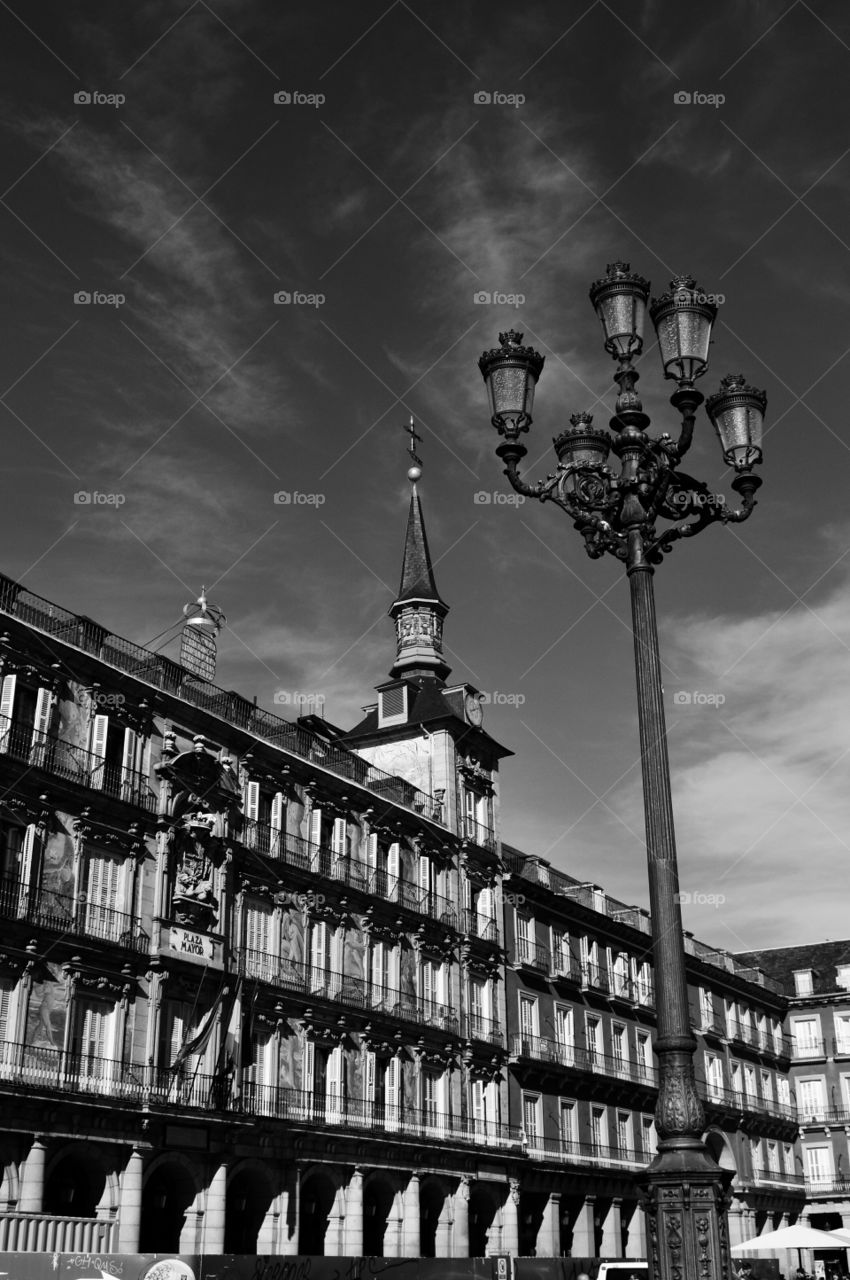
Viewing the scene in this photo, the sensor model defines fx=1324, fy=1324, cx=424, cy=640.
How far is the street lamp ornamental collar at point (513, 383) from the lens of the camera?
14.0 metres

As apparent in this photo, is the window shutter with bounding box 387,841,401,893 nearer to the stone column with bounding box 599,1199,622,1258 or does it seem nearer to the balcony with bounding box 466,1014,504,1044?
the balcony with bounding box 466,1014,504,1044

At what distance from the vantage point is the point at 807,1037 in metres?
71.6

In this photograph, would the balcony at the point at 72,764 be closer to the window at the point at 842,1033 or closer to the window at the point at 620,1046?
the window at the point at 620,1046

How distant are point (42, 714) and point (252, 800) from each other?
763 cm

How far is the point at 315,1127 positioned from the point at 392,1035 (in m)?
5.23

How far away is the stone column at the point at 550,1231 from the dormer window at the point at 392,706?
17152 mm

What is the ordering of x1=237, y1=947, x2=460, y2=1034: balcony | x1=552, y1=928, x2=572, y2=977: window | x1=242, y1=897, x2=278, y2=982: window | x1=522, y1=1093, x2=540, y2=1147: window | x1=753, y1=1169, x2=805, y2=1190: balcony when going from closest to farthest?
x1=242, y1=897, x2=278, y2=982: window → x1=237, y1=947, x2=460, y2=1034: balcony → x1=522, y1=1093, x2=540, y2=1147: window → x1=552, y1=928, x2=572, y2=977: window → x1=753, y1=1169, x2=805, y2=1190: balcony

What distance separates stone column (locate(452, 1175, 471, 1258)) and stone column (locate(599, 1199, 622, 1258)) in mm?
9963

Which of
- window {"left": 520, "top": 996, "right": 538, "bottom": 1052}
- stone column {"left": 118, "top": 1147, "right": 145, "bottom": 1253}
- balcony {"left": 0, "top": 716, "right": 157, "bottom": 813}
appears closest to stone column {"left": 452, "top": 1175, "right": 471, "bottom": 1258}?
window {"left": 520, "top": 996, "right": 538, "bottom": 1052}

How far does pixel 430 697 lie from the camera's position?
4816cm

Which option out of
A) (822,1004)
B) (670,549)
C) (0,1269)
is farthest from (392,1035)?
(822,1004)

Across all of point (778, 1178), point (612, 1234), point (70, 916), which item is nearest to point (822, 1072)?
point (778, 1178)

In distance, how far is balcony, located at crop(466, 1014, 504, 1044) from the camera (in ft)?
141

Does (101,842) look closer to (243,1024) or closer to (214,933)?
(214,933)
